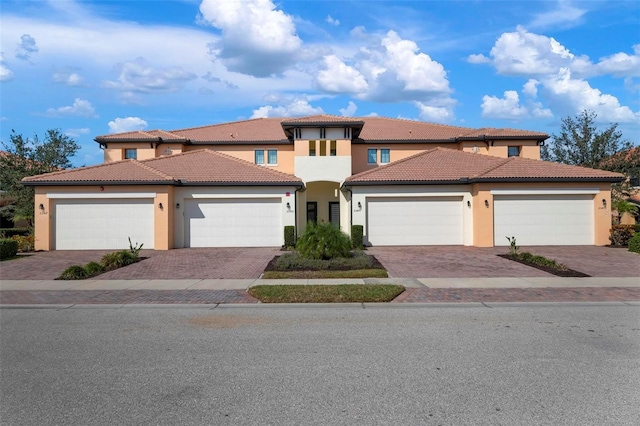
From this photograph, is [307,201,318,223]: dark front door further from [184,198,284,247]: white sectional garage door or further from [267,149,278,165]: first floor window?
[184,198,284,247]: white sectional garage door

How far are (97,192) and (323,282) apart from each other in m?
14.3

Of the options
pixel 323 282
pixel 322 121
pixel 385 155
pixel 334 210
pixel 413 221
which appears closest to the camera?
pixel 323 282

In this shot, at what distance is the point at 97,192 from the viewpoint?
2206 cm

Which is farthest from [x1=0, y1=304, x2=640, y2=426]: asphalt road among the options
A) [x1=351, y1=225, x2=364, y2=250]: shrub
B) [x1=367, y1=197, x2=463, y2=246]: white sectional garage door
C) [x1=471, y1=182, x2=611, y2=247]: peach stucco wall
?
[x1=367, y1=197, x2=463, y2=246]: white sectional garage door

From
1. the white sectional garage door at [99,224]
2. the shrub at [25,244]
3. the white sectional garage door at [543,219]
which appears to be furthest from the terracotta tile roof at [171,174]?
the white sectional garage door at [543,219]

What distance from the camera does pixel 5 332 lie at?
7895mm

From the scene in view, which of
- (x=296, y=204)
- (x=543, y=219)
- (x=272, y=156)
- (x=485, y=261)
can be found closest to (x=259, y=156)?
(x=272, y=156)

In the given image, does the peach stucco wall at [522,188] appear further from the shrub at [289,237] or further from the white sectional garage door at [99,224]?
the white sectional garage door at [99,224]

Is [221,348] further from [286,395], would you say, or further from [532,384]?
[532,384]

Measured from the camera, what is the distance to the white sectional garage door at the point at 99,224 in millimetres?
22141

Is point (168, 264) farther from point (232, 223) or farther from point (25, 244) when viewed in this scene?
point (25, 244)

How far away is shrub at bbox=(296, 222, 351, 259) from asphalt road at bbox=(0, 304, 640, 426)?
7.14 meters

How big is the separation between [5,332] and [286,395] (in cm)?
566

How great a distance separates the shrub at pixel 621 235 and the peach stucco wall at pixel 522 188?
0.76 ft
